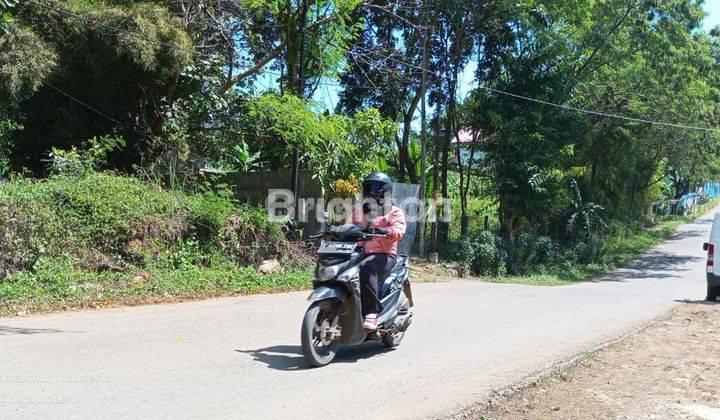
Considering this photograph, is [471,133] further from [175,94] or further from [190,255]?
[190,255]

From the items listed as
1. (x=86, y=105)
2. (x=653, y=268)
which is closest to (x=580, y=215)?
(x=653, y=268)

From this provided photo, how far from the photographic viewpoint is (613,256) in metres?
27.1

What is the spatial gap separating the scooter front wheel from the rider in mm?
333

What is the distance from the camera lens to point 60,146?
47.5 ft

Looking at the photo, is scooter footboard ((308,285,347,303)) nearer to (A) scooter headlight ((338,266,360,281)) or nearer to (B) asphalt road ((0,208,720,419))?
Answer: (A) scooter headlight ((338,266,360,281))

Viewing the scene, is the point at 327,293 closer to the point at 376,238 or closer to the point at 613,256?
the point at 376,238

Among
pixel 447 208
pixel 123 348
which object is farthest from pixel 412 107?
pixel 123 348

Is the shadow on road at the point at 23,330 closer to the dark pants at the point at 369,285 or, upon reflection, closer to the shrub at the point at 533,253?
the dark pants at the point at 369,285

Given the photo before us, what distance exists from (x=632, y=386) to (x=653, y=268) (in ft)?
67.9

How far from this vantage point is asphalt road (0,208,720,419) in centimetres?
516

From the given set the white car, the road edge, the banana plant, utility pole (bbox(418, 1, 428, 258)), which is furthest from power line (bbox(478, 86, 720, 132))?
the road edge

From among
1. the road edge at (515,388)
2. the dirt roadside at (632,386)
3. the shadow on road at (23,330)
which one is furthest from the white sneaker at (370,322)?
the shadow on road at (23,330)

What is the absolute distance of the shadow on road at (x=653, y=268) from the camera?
22516 millimetres

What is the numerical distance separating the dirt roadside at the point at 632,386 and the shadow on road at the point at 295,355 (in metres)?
1.85
